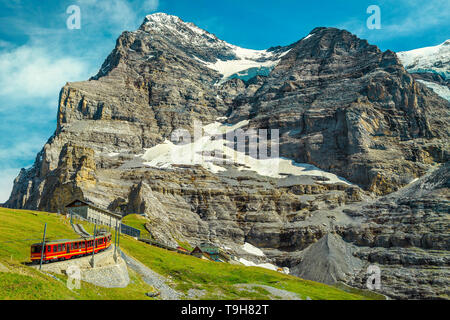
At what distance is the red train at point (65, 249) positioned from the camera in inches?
1668

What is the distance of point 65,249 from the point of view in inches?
1779

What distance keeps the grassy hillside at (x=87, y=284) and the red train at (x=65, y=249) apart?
200 cm

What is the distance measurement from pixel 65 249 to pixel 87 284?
234 inches

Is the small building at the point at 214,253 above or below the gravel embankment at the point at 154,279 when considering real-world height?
below

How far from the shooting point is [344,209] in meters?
172

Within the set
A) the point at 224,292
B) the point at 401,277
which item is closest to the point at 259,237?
the point at 401,277
